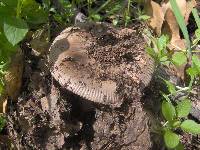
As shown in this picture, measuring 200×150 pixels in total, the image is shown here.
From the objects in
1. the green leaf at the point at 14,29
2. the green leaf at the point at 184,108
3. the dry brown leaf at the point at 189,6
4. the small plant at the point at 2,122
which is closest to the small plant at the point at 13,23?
the green leaf at the point at 14,29

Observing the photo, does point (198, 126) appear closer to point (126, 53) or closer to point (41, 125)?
point (126, 53)

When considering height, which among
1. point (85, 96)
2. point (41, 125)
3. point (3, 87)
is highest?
point (85, 96)

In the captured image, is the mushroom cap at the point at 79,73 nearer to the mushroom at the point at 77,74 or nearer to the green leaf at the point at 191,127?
the mushroom at the point at 77,74

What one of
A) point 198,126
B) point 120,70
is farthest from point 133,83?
point 198,126

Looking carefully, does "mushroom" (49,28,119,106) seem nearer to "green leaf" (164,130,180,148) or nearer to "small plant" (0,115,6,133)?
"green leaf" (164,130,180,148)

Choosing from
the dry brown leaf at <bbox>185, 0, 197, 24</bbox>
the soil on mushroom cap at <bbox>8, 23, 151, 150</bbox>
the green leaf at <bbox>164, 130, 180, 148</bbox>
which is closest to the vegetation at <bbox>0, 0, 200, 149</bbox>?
the green leaf at <bbox>164, 130, 180, 148</bbox>

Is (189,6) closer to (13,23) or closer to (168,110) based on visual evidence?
(168,110)
